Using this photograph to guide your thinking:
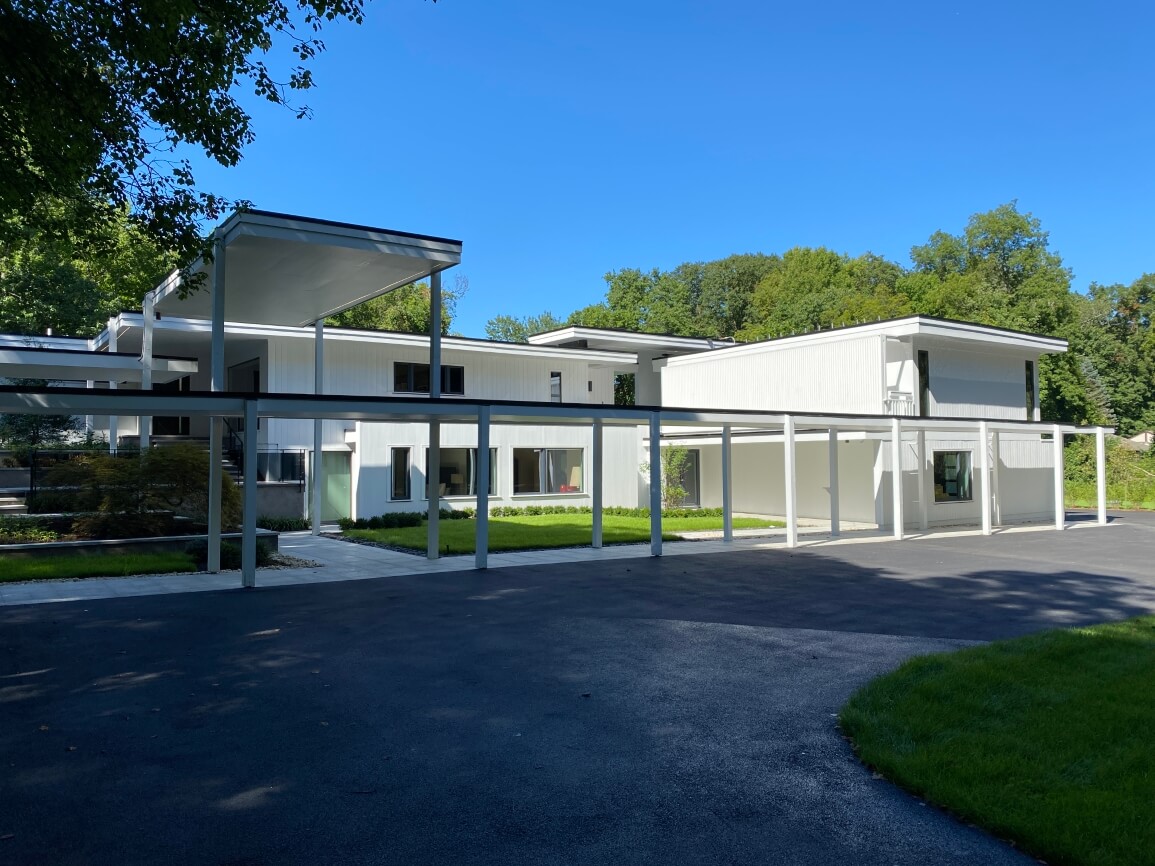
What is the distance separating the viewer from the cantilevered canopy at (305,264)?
12.6 meters

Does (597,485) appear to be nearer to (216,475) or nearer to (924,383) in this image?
(216,475)

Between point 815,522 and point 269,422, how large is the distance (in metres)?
16.2

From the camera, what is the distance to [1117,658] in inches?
284

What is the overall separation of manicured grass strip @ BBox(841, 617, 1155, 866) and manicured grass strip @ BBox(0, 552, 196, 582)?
11161 mm

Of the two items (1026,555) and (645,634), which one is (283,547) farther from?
(1026,555)

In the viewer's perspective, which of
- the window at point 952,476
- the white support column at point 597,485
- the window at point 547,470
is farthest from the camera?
the window at point 547,470

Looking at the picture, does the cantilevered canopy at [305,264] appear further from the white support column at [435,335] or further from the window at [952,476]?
the window at [952,476]

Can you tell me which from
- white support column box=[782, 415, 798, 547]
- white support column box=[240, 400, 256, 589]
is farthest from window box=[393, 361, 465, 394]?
white support column box=[240, 400, 256, 589]

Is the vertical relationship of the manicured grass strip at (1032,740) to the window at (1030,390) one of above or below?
below

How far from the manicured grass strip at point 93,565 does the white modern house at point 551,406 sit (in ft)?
6.86

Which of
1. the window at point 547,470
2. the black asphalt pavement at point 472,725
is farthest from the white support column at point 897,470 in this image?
the window at point 547,470

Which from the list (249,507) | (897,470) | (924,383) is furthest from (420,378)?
(924,383)

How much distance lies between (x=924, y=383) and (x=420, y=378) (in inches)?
591

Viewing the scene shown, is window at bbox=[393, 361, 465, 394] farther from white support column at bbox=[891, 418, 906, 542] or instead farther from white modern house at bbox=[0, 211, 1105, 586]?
white support column at bbox=[891, 418, 906, 542]
